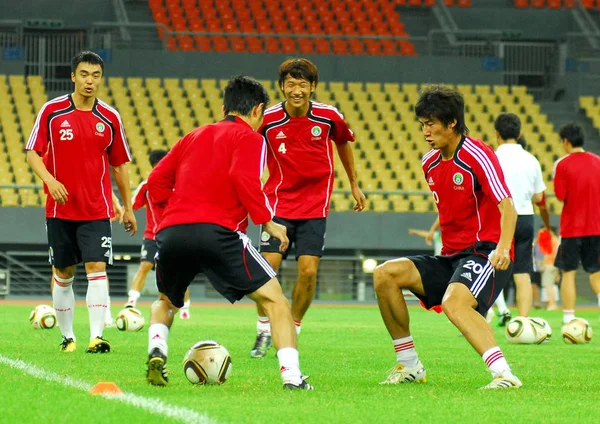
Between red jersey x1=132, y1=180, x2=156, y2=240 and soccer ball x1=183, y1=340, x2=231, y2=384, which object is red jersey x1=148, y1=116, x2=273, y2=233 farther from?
red jersey x1=132, y1=180, x2=156, y2=240

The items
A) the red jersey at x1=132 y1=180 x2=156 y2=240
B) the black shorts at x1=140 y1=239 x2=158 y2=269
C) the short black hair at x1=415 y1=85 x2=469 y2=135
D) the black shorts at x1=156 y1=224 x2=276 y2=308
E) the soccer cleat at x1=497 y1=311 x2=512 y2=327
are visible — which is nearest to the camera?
the black shorts at x1=156 y1=224 x2=276 y2=308

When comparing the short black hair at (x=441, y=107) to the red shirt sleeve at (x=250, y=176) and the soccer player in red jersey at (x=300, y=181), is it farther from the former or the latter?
the soccer player in red jersey at (x=300, y=181)

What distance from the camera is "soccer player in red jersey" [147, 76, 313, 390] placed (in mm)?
6539

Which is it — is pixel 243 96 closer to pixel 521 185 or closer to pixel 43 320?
pixel 521 185

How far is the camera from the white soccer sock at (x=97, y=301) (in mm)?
9578

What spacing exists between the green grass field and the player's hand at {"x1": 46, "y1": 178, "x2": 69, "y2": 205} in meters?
1.21

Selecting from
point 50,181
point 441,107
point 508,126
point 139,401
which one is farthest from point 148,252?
point 139,401

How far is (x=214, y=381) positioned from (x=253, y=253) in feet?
2.88

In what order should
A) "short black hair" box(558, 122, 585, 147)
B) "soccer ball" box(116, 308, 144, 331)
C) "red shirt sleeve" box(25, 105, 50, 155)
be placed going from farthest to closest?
"short black hair" box(558, 122, 585, 147) → "soccer ball" box(116, 308, 144, 331) → "red shirt sleeve" box(25, 105, 50, 155)

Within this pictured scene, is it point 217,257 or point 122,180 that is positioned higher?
point 122,180

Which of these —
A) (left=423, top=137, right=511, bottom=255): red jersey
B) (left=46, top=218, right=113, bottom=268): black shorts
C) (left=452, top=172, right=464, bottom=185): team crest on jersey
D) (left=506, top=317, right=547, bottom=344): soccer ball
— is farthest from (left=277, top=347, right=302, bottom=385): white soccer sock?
(left=506, top=317, right=547, bottom=344): soccer ball

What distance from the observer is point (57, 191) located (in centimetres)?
902

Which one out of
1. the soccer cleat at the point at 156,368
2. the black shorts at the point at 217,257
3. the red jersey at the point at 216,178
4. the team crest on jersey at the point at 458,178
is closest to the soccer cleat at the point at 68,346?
the soccer cleat at the point at 156,368

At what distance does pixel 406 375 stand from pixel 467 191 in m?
1.22
